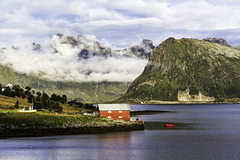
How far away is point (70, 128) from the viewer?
117750mm

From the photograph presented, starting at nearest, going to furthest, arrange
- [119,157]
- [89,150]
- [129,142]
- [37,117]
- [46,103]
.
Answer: [119,157] → [89,150] → [129,142] → [37,117] → [46,103]

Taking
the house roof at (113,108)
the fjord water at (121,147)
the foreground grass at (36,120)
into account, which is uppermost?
the house roof at (113,108)

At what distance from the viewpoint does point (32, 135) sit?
111 m

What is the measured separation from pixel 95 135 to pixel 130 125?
19.9 m

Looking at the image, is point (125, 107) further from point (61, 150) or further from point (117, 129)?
point (61, 150)

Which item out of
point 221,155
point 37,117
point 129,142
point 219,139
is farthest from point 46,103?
point 221,155

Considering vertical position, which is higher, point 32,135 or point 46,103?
point 46,103

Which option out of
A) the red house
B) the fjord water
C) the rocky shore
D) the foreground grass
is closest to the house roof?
the red house

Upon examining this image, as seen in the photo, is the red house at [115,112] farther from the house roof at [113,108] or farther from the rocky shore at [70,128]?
the rocky shore at [70,128]

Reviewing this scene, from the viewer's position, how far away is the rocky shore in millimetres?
111812

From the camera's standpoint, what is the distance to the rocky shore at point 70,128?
367 feet

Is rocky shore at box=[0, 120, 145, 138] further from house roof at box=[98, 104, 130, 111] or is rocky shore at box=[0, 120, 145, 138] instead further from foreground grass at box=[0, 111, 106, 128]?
house roof at box=[98, 104, 130, 111]

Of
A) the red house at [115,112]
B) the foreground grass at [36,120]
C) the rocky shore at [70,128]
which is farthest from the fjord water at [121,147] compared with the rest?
the red house at [115,112]

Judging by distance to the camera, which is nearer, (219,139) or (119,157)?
(119,157)
